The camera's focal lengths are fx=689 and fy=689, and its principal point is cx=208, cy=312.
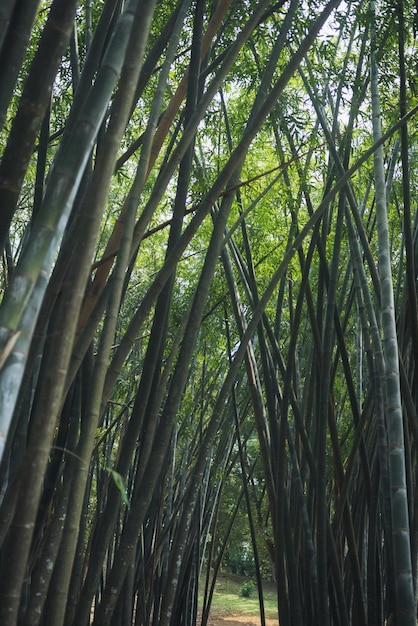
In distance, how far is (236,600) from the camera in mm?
12875

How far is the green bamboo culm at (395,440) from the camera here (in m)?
2.55

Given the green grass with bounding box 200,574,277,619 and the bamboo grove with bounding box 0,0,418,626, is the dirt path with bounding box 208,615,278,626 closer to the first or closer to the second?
the green grass with bounding box 200,574,277,619

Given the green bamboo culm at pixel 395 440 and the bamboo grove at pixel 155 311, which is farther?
the green bamboo culm at pixel 395 440

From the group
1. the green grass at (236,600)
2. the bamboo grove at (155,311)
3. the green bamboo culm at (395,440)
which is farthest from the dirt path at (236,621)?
the green bamboo culm at (395,440)

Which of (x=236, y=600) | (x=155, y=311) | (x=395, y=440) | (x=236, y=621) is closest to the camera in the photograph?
(x=155, y=311)

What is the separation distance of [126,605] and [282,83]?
2069 mm

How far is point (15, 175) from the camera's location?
152 cm

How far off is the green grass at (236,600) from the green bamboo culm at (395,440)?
858cm

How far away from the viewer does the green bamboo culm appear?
8.37 feet

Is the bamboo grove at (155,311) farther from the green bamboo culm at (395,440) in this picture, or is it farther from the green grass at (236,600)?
the green grass at (236,600)

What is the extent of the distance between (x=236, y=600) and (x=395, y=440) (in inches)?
443

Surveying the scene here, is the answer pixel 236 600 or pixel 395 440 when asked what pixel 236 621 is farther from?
pixel 395 440

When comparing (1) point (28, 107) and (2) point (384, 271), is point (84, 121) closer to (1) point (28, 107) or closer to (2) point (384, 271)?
(1) point (28, 107)

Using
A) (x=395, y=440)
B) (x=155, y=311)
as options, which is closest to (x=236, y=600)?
(x=395, y=440)
